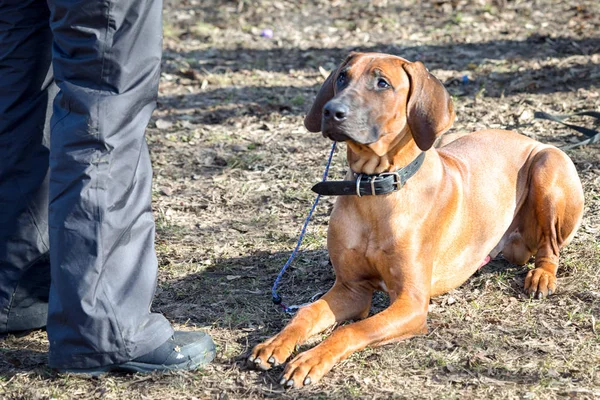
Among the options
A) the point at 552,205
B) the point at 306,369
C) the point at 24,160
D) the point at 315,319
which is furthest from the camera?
the point at 552,205

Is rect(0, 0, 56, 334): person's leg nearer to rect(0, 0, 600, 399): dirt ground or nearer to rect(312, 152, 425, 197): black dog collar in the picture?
rect(0, 0, 600, 399): dirt ground

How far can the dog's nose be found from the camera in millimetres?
3924

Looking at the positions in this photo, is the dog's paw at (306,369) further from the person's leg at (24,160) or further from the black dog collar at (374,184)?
the person's leg at (24,160)

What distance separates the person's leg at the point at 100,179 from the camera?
3.35 meters

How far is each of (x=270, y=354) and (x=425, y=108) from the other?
1.41m

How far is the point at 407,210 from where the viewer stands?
4.24 m

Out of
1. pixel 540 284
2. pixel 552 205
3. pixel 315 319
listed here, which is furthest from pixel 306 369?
pixel 552 205

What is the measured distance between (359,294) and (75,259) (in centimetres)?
157

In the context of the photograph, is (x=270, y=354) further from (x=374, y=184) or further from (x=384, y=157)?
(x=384, y=157)

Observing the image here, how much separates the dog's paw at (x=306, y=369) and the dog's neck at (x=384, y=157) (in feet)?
3.23

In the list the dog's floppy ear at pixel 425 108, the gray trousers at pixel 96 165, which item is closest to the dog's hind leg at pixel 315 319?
the gray trousers at pixel 96 165

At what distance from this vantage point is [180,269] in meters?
5.12

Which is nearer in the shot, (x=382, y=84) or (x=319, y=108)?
(x=382, y=84)

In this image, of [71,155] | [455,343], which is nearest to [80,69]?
[71,155]
